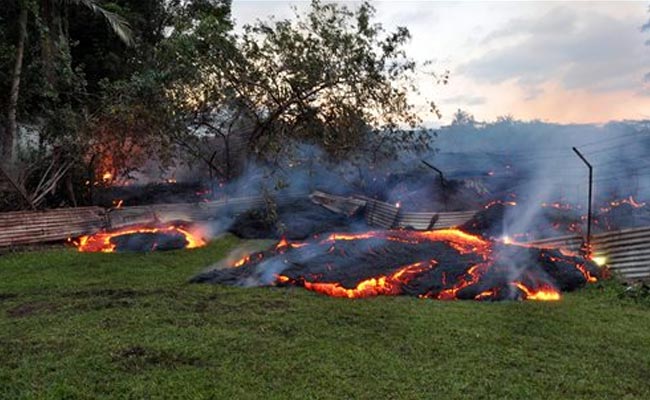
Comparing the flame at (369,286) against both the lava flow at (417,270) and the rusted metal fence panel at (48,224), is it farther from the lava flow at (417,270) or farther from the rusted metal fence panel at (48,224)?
the rusted metal fence panel at (48,224)

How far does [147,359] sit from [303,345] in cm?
200

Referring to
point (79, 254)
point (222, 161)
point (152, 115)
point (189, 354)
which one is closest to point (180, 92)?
point (152, 115)

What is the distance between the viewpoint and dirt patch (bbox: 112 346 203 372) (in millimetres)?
6163

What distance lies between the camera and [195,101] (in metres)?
17.8

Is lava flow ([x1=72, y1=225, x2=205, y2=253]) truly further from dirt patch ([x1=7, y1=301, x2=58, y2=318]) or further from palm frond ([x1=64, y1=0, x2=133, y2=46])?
palm frond ([x1=64, y1=0, x2=133, y2=46])

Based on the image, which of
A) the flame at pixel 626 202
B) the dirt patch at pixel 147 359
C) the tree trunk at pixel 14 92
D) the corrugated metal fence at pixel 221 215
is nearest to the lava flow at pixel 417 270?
the corrugated metal fence at pixel 221 215

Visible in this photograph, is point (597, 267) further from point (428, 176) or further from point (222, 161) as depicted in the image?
point (222, 161)

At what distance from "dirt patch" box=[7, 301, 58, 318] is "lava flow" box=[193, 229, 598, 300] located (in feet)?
9.94

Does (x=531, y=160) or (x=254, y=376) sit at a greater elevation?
(x=531, y=160)

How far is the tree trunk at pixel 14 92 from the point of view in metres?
16.8

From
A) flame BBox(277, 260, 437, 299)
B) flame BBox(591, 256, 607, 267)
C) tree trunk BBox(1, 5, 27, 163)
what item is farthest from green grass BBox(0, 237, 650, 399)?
tree trunk BBox(1, 5, 27, 163)

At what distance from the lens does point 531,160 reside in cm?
2347

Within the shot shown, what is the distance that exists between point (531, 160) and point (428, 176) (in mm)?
4728

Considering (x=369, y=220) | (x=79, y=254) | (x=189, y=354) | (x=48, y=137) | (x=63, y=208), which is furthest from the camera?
(x=369, y=220)
